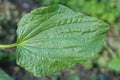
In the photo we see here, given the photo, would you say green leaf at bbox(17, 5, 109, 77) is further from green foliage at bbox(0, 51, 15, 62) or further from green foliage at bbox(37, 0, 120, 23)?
green foliage at bbox(37, 0, 120, 23)

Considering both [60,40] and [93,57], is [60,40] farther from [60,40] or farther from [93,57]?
[93,57]

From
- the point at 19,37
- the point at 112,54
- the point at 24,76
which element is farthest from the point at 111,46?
the point at 19,37

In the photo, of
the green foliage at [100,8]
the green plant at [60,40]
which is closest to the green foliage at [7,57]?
the green foliage at [100,8]

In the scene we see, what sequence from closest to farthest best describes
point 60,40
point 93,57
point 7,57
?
point 60,40 → point 7,57 → point 93,57

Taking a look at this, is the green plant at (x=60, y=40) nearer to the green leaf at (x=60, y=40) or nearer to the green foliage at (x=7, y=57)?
the green leaf at (x=60, y=40)

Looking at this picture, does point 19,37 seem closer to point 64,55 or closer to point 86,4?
point 64,55

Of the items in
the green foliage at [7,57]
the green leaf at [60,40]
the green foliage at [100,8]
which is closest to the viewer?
the green leaf at [60,40]

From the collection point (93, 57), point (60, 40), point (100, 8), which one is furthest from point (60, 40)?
point (100, 8)
